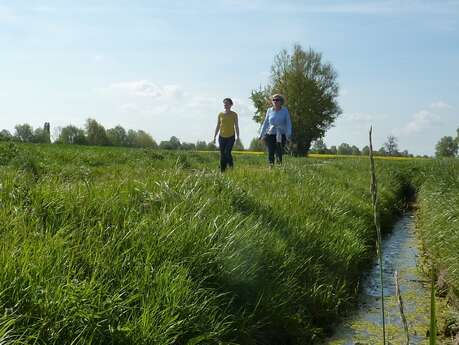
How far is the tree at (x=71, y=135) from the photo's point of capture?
6938 centimetres

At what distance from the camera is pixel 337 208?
7500 millimetres

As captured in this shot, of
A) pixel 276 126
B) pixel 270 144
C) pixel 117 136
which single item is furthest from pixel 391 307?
pixel 117 136

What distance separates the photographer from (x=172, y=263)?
3.43m

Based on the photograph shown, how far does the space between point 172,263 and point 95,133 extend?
7278 cm

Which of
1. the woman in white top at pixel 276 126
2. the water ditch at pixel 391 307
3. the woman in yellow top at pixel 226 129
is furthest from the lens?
the woman in white top at pixel 276 126

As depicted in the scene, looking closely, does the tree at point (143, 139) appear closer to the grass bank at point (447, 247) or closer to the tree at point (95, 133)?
the tree at point (95, 133)

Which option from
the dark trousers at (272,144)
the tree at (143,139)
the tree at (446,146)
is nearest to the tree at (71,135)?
the tree at (143,139)

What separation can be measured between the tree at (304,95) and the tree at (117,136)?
35470mm

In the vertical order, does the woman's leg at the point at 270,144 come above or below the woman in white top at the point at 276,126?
below

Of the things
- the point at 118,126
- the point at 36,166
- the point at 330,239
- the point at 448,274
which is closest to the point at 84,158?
the point at 36,166

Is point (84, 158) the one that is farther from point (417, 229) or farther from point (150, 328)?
point (150, 328)

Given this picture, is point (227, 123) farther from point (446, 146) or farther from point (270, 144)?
point (446, 146)

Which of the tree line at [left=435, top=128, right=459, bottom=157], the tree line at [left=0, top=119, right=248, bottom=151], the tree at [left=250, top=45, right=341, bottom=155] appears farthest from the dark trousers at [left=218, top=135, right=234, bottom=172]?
the tree line at [left=435, top=128, right=459, bottom=157]

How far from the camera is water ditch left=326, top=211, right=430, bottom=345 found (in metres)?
4.32
